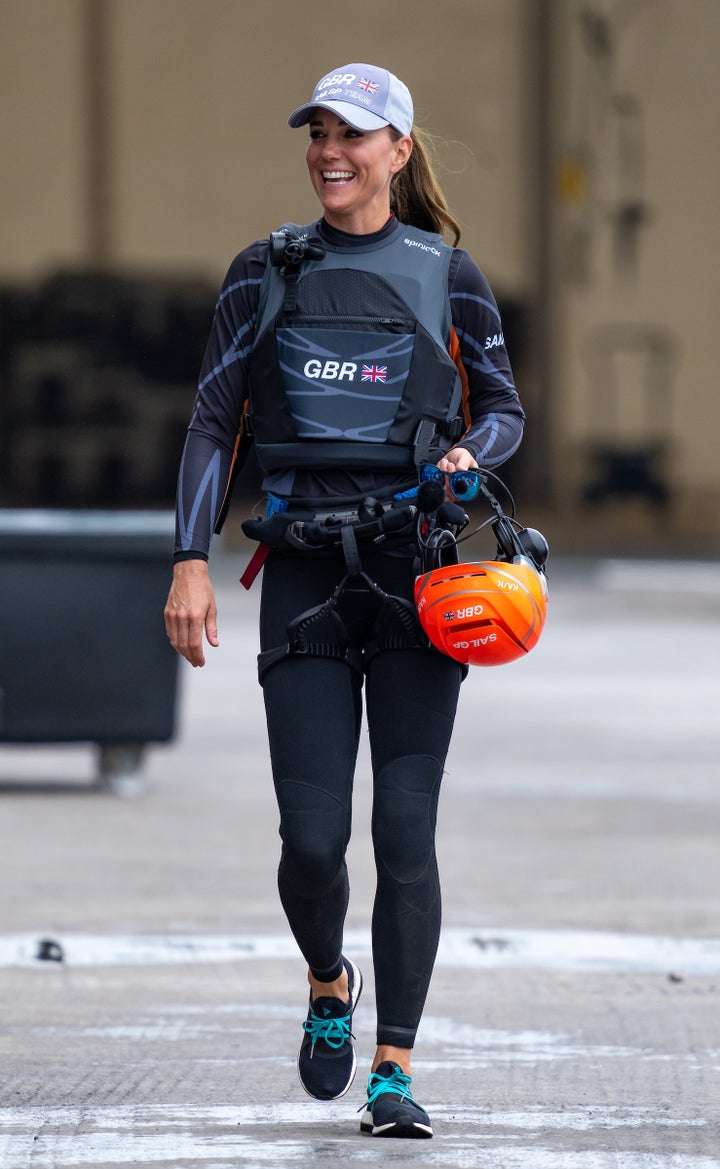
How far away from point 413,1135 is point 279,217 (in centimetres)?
2494

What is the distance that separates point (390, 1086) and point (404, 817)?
1.73ft

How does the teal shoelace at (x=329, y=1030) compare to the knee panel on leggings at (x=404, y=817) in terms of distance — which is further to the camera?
the teal shoelace at (x=329, y=1030)

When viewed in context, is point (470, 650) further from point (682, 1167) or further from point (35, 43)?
point (35, 43)

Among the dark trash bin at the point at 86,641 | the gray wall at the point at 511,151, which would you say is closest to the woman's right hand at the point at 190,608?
the dark trash bin at the point at 86,641

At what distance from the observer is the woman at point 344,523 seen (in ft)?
14.3

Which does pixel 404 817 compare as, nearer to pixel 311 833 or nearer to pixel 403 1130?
pixel 311 833

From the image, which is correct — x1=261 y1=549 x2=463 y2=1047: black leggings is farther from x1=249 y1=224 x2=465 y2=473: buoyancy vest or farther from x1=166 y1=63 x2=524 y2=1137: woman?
x1=249 y1=224 x2=465 y2=473: buoyancy vest

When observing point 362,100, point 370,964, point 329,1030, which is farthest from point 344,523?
point 370,964

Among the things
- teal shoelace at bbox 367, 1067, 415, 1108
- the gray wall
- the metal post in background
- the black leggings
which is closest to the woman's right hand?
the black leggings

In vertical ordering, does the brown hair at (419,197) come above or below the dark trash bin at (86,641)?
above

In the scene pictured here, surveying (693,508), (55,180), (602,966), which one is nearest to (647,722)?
(602,966)

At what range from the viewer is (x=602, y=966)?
6.26 metres

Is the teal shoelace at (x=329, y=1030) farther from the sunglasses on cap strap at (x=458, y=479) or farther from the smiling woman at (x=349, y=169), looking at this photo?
the smiling woman at (x=349, y=169)

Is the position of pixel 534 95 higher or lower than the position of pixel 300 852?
lower
